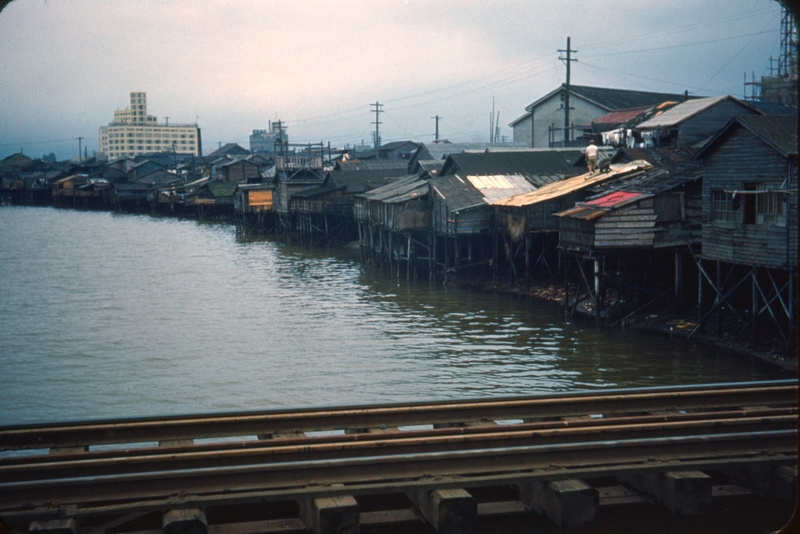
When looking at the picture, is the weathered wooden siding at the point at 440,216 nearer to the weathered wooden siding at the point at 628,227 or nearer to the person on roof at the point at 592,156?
the person on roof at the point at 592,156

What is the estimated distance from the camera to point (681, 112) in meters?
28.9

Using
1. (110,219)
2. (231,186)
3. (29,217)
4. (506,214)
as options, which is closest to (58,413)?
(506,214)

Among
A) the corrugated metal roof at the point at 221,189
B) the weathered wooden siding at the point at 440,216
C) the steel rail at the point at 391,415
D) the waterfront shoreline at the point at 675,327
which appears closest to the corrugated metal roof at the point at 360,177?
the weathered wooden siding at the point at 440,216

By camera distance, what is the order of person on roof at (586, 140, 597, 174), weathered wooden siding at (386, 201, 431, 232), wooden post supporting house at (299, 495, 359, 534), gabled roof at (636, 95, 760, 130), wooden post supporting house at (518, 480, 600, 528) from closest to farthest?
wooden post supporting house at (299, 495, 359, 534)
wooden post supporting house at (518, 480, 600, 528)
person on roof at (586, 140, 597, 174)
gabled roof at (636, 95, 760, 130)
weathered wooden siding at (386, 201, 431, 232)

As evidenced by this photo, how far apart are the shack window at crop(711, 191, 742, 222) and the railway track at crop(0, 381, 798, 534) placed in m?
10.3

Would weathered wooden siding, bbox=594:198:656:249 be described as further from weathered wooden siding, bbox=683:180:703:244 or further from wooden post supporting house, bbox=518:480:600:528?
wooden post supporting house, bbox=518:480:600:528

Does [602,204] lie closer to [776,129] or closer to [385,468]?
[776,129]

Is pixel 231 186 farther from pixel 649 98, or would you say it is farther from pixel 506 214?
pixel 506 214

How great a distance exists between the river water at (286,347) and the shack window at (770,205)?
123 inches

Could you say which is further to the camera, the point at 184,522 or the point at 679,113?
the point at 679,113

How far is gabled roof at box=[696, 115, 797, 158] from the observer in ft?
53.2

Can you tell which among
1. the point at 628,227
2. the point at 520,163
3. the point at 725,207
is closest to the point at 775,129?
the point at 725,207

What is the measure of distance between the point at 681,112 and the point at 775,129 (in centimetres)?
1255

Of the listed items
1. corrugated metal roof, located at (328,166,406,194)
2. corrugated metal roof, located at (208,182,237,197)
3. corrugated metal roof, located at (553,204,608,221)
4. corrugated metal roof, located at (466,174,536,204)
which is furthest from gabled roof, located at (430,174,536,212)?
corrugated metal roof, located at (208,182,237,197)
